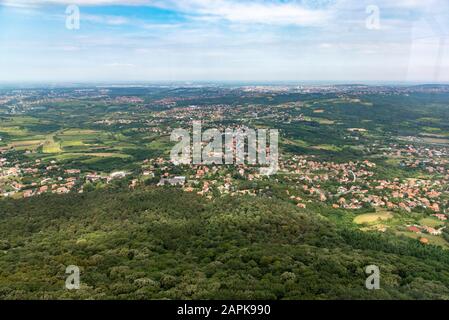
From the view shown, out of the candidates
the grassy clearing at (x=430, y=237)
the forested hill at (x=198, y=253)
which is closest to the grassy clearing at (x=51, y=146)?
the forested hill at (x=198, y=253)

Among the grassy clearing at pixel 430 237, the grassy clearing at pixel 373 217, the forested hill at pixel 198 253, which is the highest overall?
the forested hill at pixel 198 253

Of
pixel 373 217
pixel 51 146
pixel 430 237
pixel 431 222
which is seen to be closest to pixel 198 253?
pixel 430 237

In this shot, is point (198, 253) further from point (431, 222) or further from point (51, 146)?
point (51, 146)

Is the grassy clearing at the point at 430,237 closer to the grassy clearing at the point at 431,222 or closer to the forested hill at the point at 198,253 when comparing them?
the forested hill at the point at 198,253

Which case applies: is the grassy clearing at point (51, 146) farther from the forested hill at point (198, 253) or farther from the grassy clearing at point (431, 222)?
the grassy clearing at point (431, 222)

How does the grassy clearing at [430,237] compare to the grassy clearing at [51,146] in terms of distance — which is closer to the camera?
the grassy clearing at [430,237]

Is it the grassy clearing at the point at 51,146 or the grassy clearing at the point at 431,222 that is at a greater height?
the grassy clearing at the point at 51,146

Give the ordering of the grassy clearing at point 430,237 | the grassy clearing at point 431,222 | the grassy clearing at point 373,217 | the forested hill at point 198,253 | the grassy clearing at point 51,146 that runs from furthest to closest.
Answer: the grassy clearing at point 51,146, the grassy clearing at point 373,217, the grassy clearing at point 431,222, the grassy clearing at point 430,237, the forested hill at point 198,253

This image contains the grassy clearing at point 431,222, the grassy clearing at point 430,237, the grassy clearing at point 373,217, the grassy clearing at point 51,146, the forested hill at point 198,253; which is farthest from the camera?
the grassy clearing at point 51,146

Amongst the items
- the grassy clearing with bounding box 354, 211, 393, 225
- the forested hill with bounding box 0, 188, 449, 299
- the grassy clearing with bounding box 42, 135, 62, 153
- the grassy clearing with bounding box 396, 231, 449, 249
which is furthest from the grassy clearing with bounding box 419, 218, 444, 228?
the grassy clearing with bounding box 42, 135, 62, 153
